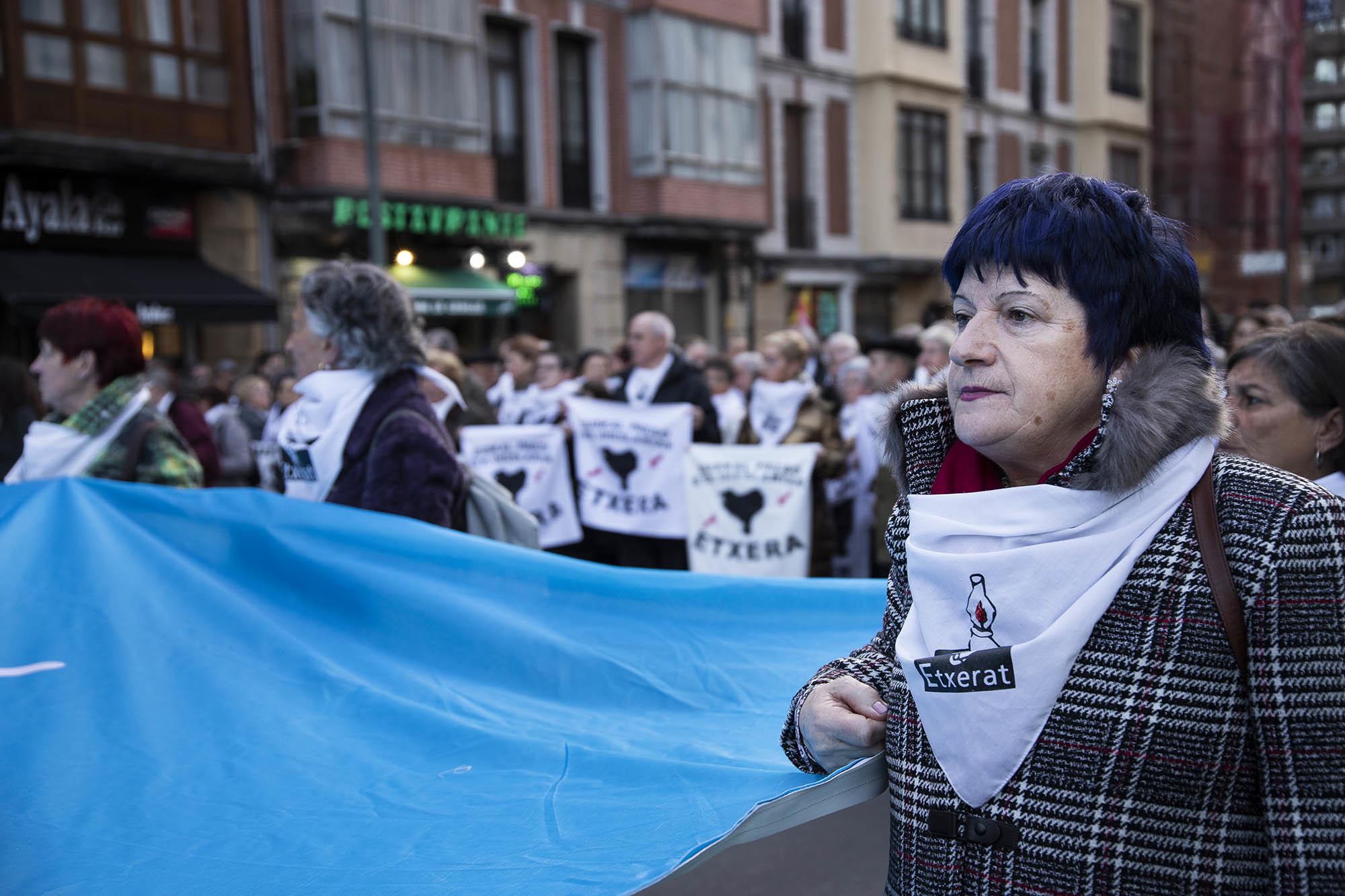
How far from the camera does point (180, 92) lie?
16.5 meters

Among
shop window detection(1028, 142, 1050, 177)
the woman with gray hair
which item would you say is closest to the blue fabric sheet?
the woman with gray hair

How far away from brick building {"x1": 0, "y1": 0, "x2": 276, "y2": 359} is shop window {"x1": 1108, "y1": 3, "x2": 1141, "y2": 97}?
2604 cm

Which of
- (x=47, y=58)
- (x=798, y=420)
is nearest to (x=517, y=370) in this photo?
(x=798, y=420)

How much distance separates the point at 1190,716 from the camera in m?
1.55

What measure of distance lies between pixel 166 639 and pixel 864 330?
86.4 ft

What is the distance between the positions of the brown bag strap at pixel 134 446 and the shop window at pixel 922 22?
→ 26285mm

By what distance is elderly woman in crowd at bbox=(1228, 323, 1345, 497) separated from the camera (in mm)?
3084

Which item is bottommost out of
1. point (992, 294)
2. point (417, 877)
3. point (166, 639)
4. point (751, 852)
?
point (751, 852)

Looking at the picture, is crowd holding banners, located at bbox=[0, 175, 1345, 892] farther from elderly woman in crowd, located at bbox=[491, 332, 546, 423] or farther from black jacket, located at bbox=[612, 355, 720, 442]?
elderly woman in crowd, located at bbox=[491, 332, 546, 423]

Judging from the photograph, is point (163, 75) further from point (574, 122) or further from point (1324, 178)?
point (1324, 178)

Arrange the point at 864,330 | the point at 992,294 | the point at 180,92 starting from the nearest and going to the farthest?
the point at 992,294 < the point at 180,92 < the point at 864,330

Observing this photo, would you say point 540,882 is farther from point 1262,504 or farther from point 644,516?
point 644,516

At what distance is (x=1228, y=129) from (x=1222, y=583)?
144 feet

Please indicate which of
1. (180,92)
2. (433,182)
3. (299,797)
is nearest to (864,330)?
(433,182)
